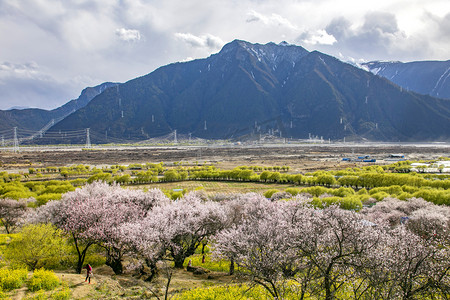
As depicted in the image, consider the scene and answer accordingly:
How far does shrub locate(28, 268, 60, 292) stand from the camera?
776 inches

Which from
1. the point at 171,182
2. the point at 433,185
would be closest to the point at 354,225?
the point at 433,185

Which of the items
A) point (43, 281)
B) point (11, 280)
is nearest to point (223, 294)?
point (43, 281)

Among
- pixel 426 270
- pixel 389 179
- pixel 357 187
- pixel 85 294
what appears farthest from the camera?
pixel 357 187

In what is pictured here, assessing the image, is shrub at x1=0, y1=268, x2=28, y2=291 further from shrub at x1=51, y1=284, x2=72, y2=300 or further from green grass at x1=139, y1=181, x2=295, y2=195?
green grass at x1=139, y1=181, x2=295, y2=195

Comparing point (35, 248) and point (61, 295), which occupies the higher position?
point (35, 248)

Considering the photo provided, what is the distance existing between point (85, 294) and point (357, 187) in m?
77.2

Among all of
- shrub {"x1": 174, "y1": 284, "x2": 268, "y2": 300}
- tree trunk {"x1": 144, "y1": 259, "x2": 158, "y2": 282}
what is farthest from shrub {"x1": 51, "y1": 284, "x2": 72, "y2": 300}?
shrub {"x1": 174, "y1": 284, "x2": 268, "y2": 300}

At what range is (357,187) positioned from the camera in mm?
79438

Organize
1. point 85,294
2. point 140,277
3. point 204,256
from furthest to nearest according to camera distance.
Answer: point 204,256
point 140,277
point 85,294

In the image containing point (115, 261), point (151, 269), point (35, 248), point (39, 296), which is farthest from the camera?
point (115, 261)

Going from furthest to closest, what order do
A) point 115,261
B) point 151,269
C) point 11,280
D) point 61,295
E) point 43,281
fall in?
point 115,261 → point 151,269 → point 43,281 → point 11,280 → point 61,295

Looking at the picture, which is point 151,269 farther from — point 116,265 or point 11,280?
point 11,280

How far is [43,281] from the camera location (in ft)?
65.8

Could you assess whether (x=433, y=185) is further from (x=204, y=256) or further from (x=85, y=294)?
(x=85, y=294)
